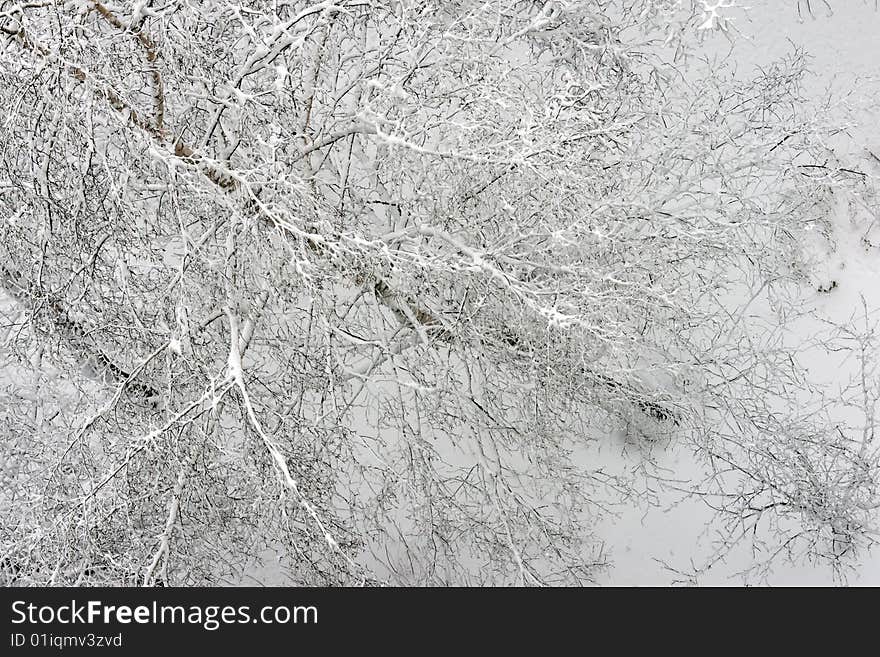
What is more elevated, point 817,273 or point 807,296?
point 817,273

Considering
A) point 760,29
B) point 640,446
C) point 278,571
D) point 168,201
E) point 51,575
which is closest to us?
point 51,575

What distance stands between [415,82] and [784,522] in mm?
3720

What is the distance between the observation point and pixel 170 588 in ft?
10.6

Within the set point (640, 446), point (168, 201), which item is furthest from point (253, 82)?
point (640, 446)

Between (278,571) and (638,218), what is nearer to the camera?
(638,218)

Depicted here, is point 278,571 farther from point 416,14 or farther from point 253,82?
point 416,14

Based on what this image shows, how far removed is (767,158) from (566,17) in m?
1.37

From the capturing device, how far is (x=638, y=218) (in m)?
4.02

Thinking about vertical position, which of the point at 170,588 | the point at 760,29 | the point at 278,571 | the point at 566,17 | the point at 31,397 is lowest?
the point at 170,588

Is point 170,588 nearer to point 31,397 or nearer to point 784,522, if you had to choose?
point 31,397

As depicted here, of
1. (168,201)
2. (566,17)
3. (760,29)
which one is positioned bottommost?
(168,201)

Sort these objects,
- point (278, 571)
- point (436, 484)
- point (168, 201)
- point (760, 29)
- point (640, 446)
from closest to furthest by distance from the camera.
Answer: point (168, 201), point (436, 484), point (278, 571), point (640, 446), point (760, 29)

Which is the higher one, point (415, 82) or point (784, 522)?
point (415, 82)

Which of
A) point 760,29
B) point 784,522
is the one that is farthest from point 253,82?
point 760,29
